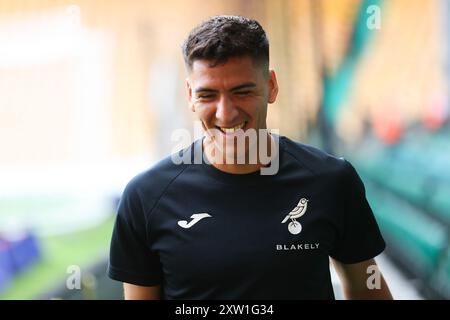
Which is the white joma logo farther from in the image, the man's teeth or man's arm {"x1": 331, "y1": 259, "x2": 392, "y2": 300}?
man's arm {"x1": 331, "y1": 259, "x2": 392, "y2": 300}

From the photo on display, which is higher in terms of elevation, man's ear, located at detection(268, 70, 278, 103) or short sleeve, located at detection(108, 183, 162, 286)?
man's ear, located at detection(268, 70, 278, 103)

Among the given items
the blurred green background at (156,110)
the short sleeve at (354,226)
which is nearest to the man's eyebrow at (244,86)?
the short sleeve at (354,226)

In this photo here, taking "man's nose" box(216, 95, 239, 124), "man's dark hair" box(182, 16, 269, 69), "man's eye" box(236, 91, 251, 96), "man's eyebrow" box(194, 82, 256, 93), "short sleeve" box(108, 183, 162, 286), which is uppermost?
"man's dark hair" box(182, 16, 269, 69)

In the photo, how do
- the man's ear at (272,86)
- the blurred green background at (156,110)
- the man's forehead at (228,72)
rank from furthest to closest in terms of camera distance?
1. the blurred green background at (156,110)
2. the man's ear at (272,86)
3. the man's forehead at (228,72)

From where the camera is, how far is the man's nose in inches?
43.6

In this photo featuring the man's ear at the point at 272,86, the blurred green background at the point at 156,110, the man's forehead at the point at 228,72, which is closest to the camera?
the man's forehead at the point at 228,72

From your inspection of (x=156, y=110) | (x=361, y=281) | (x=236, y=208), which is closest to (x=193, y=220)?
(x=236, y=208)

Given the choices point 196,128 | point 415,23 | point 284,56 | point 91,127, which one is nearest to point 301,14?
point 284,56

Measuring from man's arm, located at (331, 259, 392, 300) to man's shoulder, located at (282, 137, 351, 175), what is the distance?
243 mm

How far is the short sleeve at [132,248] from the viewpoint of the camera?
3.87 ft

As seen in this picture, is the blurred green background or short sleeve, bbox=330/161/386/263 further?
the blurred green background

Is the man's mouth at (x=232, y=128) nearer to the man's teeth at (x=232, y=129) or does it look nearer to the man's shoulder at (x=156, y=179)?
the man's teeth at (x=232, y=129)

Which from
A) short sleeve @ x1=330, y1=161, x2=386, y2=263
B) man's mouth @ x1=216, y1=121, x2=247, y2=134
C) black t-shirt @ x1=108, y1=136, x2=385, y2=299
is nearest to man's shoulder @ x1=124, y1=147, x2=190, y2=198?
black t-shirt @ x1=108, y1=136, x2=385, y2=299

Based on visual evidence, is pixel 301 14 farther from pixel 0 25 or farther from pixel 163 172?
pixel 0 25
